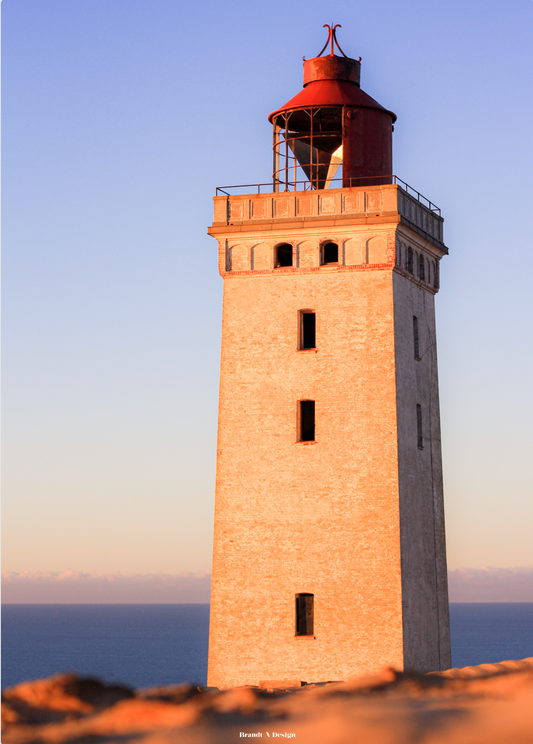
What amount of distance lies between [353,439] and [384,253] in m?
5.31

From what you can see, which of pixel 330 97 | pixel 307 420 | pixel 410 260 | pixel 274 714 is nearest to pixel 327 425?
pixel 307 420

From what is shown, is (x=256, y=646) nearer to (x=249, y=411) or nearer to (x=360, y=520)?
(x=360, y=520)

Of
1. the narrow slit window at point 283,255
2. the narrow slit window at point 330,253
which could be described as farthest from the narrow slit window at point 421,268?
the narrow slit window at point 283,255

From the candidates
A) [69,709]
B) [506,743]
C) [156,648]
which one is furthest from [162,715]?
[156,648]

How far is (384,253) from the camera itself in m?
29.4

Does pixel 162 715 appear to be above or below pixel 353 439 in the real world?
below

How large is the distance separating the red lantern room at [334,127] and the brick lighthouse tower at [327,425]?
0.19ft

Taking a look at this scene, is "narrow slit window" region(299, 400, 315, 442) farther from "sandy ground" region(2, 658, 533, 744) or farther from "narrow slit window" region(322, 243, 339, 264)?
"sandy ground" region(2, 658, 533, 744)

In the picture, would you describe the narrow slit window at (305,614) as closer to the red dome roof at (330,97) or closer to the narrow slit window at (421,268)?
the narrow slit window at (421,268)

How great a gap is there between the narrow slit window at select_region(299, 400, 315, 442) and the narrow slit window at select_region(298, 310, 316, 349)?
1.65 m

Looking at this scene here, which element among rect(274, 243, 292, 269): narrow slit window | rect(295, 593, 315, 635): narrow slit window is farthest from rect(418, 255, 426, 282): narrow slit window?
rect(295, 593, 315, 635): narrow slit window

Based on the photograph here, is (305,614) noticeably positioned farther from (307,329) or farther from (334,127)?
(334,127)

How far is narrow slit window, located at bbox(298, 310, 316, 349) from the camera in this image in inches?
1169

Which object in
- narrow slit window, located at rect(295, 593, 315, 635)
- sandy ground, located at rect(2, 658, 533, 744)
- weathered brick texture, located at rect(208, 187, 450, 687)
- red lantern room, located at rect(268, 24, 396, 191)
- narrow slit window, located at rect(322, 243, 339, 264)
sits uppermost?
red lantern room, located at rect(268, 24, 396, 191)
